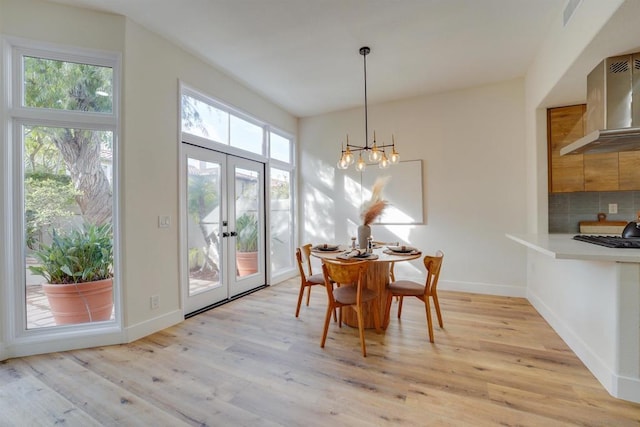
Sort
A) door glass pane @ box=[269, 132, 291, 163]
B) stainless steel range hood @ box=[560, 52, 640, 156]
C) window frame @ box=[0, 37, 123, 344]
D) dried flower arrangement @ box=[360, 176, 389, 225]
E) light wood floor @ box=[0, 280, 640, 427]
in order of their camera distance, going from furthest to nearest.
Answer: door glass pane @ box=[269, 132, 291, 163]
dried flower arrangement @ box=[360, 176, 389, 225]
window frame @ box=[0, 37, 123, 344]
stainless steel range hood @ box=[560, 52, 640, 156]
light wood floor @ box=[0, 280, 640, 427]

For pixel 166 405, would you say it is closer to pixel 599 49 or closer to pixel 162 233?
pixel 162 233

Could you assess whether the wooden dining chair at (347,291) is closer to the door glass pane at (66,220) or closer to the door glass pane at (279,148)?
the door glass pane at (66,220)

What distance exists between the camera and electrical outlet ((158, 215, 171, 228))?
2.92m

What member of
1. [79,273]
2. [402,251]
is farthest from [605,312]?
[79,273]

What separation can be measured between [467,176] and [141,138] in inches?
167

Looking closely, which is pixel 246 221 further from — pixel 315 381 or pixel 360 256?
pixel 315 381

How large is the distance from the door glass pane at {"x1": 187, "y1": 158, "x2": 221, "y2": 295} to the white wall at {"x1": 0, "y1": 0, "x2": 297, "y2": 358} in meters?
0.30

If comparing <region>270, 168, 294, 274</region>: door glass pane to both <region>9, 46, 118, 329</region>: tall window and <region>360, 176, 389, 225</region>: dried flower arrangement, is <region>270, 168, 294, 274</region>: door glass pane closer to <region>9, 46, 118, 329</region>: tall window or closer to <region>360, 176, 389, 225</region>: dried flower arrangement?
<region>360, 176, 389, 225</region>: dried flower arrangement

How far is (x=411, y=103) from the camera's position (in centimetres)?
442

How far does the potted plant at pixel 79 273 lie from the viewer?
257 centimetres

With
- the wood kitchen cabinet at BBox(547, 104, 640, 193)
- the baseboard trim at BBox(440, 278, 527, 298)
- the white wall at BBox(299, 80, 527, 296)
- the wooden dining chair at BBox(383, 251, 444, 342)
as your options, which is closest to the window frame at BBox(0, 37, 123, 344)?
the wooden dining chair at BBox(383, 251, 444, 342)

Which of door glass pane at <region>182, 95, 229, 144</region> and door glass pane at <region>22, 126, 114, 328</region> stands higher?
door glass pane at <region>182, 95, 229, 144</region>

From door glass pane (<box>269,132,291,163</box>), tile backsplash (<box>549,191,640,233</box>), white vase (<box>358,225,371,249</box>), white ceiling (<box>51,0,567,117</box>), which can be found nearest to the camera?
white ceiling (<box>51,0,567,117</box>)

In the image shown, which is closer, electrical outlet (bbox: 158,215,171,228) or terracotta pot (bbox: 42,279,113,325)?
terracotta pot (bbox: 42,279,113,325)
